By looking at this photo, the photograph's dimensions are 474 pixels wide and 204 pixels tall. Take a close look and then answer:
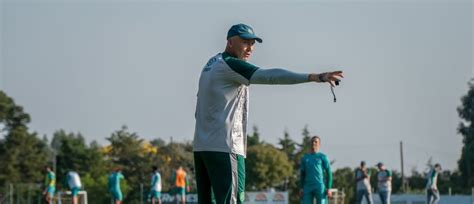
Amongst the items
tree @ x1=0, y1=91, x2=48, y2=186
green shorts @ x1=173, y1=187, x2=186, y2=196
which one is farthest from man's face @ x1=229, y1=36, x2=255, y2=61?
tree @ x1=0, y1=91, x2=48, y2=186

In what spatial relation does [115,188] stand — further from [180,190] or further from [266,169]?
[266,169]

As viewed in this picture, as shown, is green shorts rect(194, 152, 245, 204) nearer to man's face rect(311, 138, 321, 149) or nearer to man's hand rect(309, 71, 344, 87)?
man's hand rect(309, 71, 344, 87)

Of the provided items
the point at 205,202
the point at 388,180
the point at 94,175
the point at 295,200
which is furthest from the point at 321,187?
the point at 94,175

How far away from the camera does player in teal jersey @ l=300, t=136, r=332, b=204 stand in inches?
734

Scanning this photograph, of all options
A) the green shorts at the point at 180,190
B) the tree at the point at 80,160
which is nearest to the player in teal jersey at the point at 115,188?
the green shorts at the point at 180,190

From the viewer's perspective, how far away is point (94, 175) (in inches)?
2857

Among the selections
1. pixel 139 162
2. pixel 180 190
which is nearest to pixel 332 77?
pixel 180 190

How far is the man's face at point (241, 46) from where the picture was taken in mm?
7922

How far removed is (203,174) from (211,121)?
20.6 inches

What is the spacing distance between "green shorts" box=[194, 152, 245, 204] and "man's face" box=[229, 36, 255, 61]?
0.75 m

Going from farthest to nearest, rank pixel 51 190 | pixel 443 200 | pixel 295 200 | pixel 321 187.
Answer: pixel 295 200, pixel 443 200, pixel 51 190, pixel 321 187

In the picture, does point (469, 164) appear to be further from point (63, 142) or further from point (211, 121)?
point (211, 121)

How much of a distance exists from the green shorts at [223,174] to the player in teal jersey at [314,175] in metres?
10.5

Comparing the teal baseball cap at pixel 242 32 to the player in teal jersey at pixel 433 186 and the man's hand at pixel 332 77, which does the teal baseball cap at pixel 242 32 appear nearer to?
the man's hand at pixel 332 77
